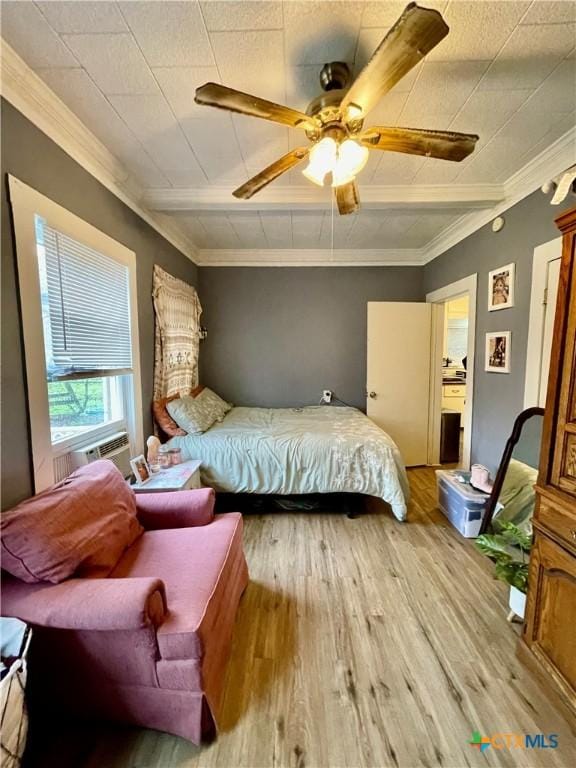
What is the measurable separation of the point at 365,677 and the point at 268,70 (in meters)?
2.58

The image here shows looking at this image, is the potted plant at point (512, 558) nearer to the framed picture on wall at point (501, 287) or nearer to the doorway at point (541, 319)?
the doorway at point (541, 319)

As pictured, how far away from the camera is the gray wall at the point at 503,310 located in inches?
82.0

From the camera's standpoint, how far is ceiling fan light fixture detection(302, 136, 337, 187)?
133 centimetres

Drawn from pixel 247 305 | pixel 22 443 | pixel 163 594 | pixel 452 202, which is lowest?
pixel 163 594

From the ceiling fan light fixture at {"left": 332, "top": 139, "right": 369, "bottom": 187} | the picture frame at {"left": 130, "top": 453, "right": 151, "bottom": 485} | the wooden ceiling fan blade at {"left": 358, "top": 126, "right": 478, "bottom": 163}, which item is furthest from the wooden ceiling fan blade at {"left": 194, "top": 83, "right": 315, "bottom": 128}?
the picture frame at {"left": 130, "top": 453, "right": 151, "bottom": 485}

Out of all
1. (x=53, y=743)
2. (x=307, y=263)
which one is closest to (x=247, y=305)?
(x=307, y=263)

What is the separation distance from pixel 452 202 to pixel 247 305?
2440 mm

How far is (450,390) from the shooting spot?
5.18m

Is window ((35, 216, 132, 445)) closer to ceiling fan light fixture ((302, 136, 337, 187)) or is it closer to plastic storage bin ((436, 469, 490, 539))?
ceiling fan light fixture ((302, 136, 337, 187))

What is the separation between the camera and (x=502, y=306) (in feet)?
7.85

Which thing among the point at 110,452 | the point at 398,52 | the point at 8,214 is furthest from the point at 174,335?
the point at 398,52

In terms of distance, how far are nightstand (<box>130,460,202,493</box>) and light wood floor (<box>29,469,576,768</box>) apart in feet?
2.14

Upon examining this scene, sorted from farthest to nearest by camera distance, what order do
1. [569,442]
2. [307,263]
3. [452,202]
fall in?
[307,263], [452,202], [569,442]

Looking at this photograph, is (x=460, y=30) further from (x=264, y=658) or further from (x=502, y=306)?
(x=264, y=658)
